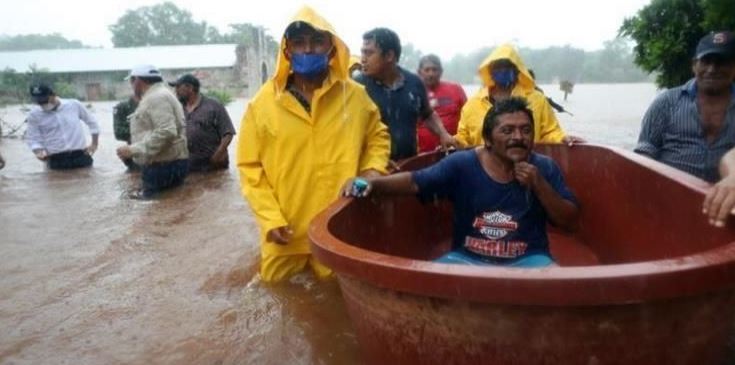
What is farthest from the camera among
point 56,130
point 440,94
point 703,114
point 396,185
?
point 56,130

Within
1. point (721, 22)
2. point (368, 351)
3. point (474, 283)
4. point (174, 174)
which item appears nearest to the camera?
point (474, 283)

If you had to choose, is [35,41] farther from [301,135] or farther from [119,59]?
[301,135]

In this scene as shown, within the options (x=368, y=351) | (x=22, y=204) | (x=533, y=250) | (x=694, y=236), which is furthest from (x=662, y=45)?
(x=22, y=204)

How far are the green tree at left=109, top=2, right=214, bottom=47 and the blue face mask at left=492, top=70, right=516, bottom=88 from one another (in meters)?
70.5

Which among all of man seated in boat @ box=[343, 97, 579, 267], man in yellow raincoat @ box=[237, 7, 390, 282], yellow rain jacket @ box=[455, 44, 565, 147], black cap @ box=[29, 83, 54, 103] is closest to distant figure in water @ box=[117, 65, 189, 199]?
black cap @ box=[29, 83, 54, 103]

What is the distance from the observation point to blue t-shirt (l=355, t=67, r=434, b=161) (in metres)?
4.10

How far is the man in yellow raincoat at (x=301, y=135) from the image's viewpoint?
120 inches

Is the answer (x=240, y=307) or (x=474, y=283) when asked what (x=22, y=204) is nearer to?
(x=240, y=307)

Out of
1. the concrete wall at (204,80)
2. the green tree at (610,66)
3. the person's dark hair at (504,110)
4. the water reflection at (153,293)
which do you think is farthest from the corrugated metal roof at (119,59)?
the green tree at (610,66)

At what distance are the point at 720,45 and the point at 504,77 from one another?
1580 millimetres

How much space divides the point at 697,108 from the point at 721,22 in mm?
2220

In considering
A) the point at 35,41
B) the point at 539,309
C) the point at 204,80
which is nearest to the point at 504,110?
the point at 539,309

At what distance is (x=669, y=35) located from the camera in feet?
19.3

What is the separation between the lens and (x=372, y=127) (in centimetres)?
331
